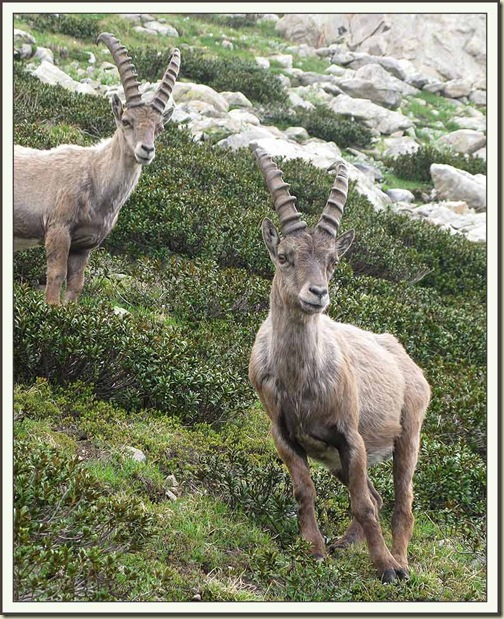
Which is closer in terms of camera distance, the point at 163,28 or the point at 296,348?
the point at 296,348

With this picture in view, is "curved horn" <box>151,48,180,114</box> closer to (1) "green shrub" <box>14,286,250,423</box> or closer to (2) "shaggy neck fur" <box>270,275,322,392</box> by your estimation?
(1) "green shrub" <box>14,286,250,423</box>

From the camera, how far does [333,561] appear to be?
645 cm

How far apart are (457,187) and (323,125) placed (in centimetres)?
463

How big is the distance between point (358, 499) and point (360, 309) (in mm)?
5720

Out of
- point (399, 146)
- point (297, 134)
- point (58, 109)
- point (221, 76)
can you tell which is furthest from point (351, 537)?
point (221, 76)

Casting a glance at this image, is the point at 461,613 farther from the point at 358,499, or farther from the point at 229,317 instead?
the point at 229,317

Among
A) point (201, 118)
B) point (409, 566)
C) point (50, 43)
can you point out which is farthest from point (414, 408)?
point (50, 43)

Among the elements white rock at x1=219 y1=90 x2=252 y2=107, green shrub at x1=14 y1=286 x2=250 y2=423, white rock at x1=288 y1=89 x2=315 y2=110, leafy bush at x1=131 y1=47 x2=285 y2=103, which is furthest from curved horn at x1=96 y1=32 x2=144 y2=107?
white rock at x1=288 y1=89 x2=315 y2=110

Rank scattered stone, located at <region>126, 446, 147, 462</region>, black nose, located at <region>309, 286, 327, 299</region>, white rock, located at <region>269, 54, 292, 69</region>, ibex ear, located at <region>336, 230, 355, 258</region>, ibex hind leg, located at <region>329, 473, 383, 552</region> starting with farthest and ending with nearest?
white rock, located at <region>269, 54, 292, 69</region>, scattered stone, located at <region>126, 446, 147, 462</region>, ibex ear, located at <region>336, 230, 355, 258</region>, ibex hind leg, located at <region>329, 473, 383, 552</region>, black nose, located at <region>309, 286, 327, 299</region>

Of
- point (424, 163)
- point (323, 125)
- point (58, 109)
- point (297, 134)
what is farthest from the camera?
point (323, 125)

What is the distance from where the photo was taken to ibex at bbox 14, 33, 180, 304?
1020cm

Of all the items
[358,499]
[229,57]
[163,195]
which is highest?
[358,499]

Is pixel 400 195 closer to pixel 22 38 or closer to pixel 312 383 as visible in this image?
pixel 22 38

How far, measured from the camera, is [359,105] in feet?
89.2
